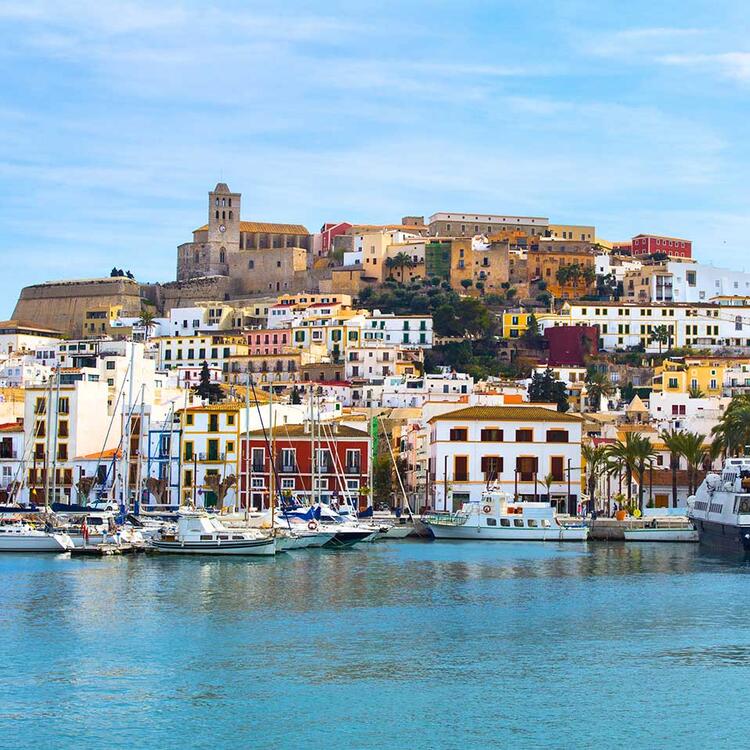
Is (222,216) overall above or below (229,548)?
above

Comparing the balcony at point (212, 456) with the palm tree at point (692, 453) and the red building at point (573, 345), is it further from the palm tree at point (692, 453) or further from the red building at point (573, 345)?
the red building at point (573, 345)

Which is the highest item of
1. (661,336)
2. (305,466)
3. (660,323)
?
(660,323)

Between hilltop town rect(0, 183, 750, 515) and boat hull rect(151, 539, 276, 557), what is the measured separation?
9.63ft

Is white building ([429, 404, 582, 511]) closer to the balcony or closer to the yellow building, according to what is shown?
the balcony

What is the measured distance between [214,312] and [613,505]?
67240 millimetres

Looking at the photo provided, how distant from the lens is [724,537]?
6284 centimetres

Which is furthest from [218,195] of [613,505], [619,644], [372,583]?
[619,644]

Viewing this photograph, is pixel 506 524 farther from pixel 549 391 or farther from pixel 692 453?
pixel 549 391

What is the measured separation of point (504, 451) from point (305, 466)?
10.1 m

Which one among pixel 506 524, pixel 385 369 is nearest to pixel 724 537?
pixel 506 524

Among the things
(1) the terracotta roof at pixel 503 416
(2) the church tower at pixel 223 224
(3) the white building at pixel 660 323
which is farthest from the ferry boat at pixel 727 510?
(2) the church tower at pixel 223 224

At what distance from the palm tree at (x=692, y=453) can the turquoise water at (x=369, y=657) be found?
2269 cm

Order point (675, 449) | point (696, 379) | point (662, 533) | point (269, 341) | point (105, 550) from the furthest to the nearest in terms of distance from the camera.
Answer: point (269, 341)
point (696, 379)
point (675, 449)
point (662, 533)
point (105, 550)

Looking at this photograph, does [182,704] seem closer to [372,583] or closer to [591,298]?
[372,583]
